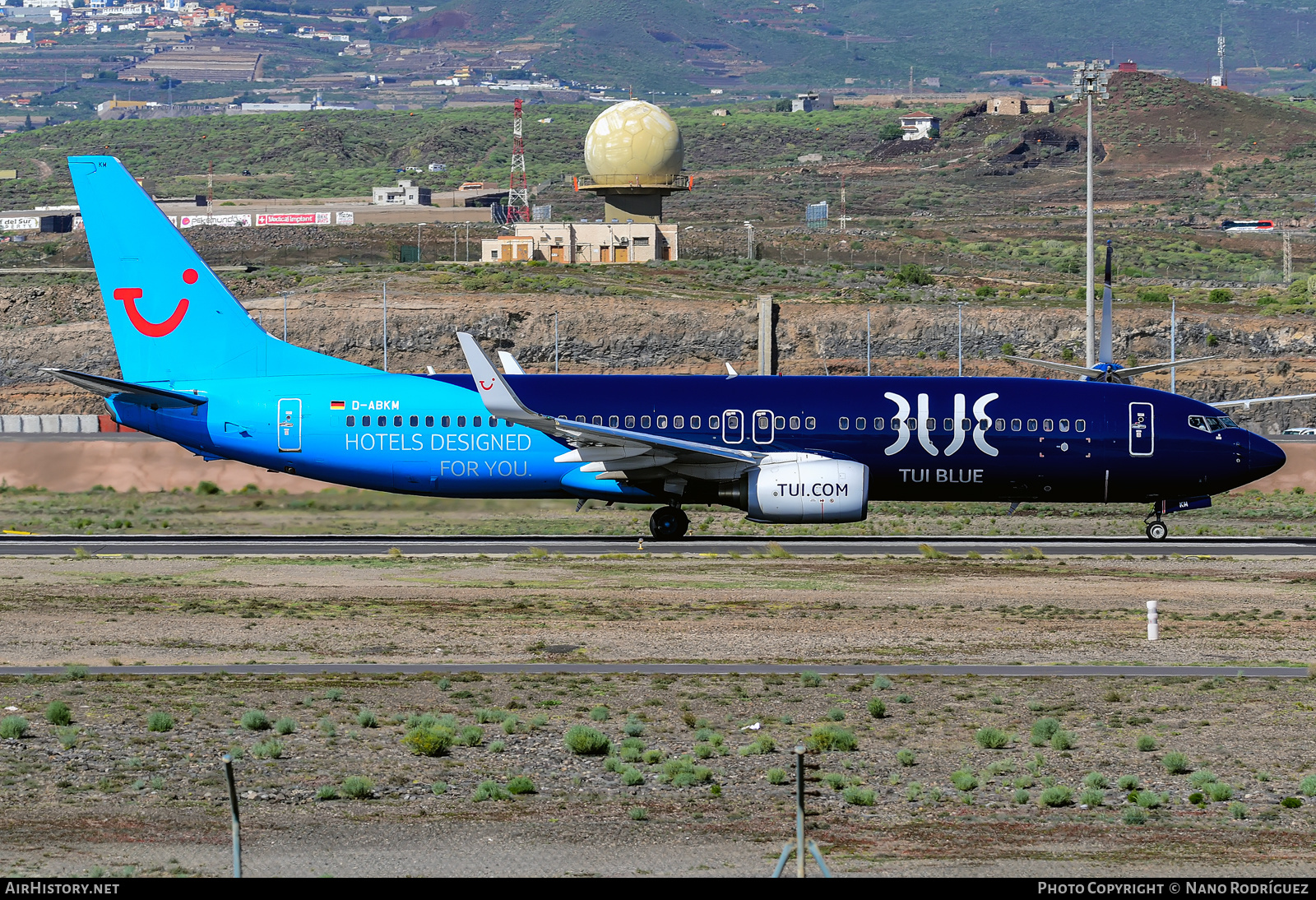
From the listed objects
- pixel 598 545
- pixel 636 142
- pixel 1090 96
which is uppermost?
pixel 636 142

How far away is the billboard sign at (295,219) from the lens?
529ft

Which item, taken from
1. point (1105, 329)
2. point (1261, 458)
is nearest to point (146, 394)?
point (1261, 458)

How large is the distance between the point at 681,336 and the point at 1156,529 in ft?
145

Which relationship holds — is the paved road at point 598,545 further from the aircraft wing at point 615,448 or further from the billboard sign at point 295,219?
the billboard sign at point 295,219

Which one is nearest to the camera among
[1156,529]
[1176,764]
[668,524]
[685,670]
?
[1176,764]

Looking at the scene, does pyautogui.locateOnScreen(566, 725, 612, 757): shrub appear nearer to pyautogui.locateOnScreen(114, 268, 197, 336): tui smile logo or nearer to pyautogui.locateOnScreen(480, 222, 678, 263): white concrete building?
pyautogui.locateOnScreen(114, 268, 197, 336): tui smile logo

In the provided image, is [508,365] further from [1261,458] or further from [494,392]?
[1261,458]

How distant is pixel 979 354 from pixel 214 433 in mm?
50746

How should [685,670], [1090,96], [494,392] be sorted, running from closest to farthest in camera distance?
[685,670] → [494,392] → [1090,96]

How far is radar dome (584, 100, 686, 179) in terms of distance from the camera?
105 metres

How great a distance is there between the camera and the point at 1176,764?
58.4 feet

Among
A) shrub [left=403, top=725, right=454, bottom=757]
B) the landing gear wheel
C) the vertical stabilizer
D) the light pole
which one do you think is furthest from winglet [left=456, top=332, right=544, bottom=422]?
the light pole
